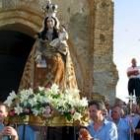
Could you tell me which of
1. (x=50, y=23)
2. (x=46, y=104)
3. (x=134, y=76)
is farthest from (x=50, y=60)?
(x=134, y=76)

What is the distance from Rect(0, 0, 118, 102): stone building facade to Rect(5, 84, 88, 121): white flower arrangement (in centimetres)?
848

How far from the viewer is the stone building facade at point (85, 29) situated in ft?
56.1

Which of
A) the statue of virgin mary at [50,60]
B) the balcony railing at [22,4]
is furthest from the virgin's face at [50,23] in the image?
the balcony railing at [22,4]

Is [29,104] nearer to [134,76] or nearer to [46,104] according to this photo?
[46,104]

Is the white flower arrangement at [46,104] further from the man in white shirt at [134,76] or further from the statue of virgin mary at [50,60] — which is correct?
the man in white shirt at [134,76]

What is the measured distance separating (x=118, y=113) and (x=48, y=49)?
1800 mm

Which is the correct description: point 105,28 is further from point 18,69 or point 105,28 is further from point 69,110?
point 69,110

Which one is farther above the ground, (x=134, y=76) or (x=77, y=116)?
(x=134, y=76)

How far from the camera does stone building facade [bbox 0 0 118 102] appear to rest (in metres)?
17.1

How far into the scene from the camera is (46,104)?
820cm

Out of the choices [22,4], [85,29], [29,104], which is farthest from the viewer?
[85,29]

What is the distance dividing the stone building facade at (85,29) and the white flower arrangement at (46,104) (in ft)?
27.8

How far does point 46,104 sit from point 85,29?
9553 mm

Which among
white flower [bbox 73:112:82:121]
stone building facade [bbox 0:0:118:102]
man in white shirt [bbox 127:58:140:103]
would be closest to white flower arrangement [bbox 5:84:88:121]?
white flower [bbox 73:112:82:121]
